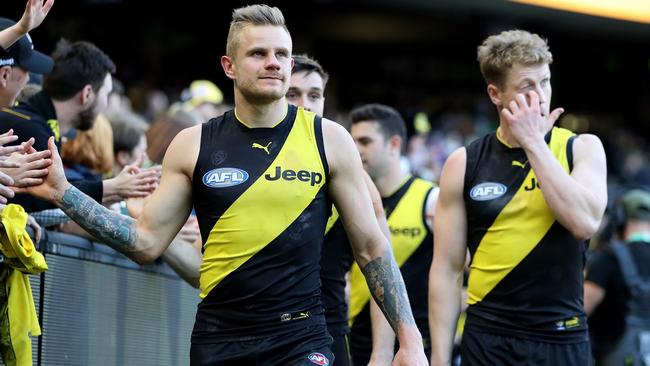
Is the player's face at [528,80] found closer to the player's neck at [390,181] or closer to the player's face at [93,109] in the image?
the player's neck at [390,181]

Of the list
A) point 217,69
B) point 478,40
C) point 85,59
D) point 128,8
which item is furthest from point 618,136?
point 85,59

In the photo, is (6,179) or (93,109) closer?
(6,179)

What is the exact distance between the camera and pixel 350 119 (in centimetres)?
1002

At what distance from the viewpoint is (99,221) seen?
564 centimetres

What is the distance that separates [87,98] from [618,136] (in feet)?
89.7

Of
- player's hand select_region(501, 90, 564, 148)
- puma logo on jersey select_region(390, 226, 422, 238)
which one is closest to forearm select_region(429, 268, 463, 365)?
player's hand select_region(501, 90, 564, 148)

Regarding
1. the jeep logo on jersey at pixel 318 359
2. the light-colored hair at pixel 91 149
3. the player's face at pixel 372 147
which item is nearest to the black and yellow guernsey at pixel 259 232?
the jeep logo on jersey at pixel 318 359

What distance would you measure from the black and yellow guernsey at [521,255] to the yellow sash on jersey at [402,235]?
200 cm

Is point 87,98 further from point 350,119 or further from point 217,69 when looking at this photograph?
point 217,69

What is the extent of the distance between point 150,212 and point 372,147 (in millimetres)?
4066

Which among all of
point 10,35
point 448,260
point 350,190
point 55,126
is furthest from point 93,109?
point 350,190

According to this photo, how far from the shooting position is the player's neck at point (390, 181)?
30.2 ft

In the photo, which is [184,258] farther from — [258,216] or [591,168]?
[591,168]

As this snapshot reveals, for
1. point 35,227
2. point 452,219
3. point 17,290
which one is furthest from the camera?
point 452,219
